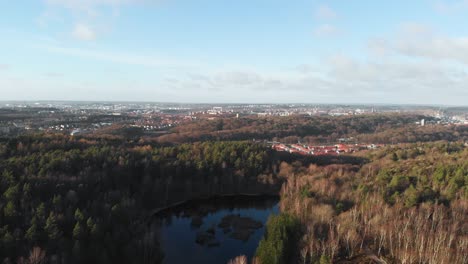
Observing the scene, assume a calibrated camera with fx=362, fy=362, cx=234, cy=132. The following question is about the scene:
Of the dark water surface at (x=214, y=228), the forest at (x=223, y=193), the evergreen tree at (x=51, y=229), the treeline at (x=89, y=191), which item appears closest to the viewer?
the treeline at (x=89, y=191)

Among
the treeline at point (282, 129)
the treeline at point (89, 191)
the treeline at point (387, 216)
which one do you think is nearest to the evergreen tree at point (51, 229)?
the treeline at point (89, 191)

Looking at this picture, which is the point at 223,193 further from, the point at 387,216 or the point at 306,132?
the point at 306,132

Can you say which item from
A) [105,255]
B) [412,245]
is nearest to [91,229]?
[105,255]

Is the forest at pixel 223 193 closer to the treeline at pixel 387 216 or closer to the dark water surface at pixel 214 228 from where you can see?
the treeline at pixel 387 216

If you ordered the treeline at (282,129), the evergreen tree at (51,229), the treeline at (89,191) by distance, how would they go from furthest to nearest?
1. the treeline at (282,129)
2. the evergreen tree at (51,229)
3. the treeline at (89,191)

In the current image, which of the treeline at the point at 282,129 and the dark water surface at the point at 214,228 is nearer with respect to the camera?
the dark water surface at the point at 214,228
